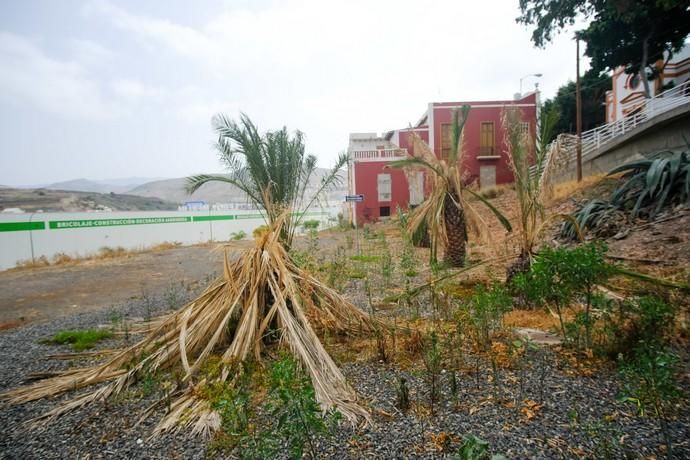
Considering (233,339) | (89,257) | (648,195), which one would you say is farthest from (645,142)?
(89,257)

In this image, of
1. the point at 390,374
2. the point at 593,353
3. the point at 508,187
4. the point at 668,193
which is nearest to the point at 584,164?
the point at 508,187

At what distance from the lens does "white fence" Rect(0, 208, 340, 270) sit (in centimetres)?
1309

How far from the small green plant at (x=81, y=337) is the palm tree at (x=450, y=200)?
523cm

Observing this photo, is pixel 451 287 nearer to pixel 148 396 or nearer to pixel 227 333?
pixel 227 333

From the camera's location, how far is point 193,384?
2705 mm

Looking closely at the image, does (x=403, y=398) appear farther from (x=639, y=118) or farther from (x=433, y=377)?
(x=639, y=118)

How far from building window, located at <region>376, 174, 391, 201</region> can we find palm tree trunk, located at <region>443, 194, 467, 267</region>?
55.7 feet

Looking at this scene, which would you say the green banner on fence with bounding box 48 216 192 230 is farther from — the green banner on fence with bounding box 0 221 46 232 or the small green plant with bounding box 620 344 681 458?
the small green plant with bounding box 620 344 681 458

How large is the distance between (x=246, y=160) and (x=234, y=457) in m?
3.59

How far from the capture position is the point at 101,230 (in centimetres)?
1596

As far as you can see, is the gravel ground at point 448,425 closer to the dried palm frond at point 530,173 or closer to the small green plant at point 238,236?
the dried palm frond at point 530,173

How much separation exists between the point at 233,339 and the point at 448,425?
2.11 metres

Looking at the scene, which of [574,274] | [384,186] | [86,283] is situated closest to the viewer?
[574,274]

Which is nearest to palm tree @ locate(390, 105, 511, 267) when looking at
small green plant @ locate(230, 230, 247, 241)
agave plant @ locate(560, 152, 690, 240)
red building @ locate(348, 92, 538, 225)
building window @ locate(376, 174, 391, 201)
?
agave plant @ locate(560, 152, 690, 240)
